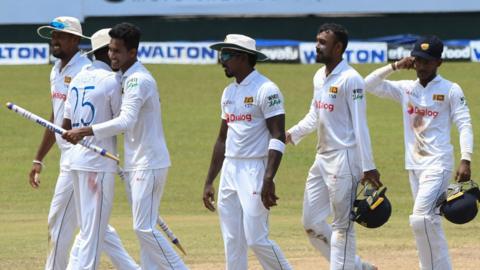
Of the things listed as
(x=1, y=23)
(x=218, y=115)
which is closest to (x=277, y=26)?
(x=1, y=23)

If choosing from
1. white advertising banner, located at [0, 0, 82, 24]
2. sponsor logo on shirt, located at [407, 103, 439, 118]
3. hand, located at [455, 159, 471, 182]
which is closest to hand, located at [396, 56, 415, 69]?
sponsor logo on shirt, located at [407, 103, 439, 118]

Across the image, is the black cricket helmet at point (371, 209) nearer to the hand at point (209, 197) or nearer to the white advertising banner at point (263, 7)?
the hand at point (209, 197)

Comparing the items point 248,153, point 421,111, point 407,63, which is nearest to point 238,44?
point 248,153

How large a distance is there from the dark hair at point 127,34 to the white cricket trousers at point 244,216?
1.26 metres

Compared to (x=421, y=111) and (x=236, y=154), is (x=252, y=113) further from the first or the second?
(x=421, y=111)

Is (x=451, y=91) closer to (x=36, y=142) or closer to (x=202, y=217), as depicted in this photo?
(x=202, y=217)

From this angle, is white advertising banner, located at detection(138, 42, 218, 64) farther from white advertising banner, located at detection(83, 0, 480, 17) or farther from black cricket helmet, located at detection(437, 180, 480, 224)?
black cricket helmet, located at detection(437, 180, 480, 224)

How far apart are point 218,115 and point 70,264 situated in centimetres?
2199

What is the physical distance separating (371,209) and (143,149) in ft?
6.69

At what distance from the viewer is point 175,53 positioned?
48969mm

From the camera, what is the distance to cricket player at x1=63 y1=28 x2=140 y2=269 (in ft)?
32.4

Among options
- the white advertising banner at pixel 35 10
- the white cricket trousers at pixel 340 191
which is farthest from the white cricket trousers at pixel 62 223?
the white advertising banner at pixel 35 10

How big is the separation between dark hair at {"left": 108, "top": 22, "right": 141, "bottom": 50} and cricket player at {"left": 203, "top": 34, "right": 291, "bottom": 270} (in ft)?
2.24

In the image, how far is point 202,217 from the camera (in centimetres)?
1878
